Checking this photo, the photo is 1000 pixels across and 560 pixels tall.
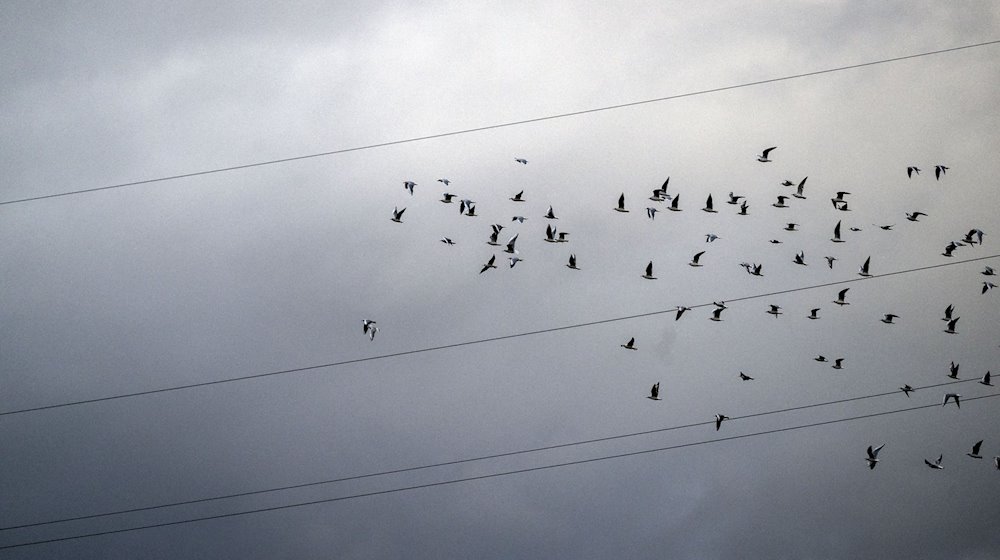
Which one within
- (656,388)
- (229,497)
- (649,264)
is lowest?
(229,497)

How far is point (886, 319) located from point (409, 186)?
22159 millimetres

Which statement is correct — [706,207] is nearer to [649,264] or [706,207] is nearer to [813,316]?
[649,264]

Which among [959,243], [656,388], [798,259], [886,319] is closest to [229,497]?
[656,388]

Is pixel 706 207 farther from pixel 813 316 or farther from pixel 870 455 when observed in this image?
pixel 870 455

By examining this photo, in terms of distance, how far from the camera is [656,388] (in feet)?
142

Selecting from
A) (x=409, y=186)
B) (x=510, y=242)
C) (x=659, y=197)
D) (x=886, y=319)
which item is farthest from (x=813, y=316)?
(x=409, y=186)

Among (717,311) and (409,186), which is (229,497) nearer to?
(409,186)

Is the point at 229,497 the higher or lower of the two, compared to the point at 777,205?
lower

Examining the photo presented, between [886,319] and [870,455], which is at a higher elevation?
[886,319]

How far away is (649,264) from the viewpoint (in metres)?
44.0

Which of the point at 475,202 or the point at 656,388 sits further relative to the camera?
the point at 656,388

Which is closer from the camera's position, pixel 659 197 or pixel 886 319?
pixel 659 197

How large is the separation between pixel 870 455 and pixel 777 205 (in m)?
11.8

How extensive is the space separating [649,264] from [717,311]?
396 centimetres
